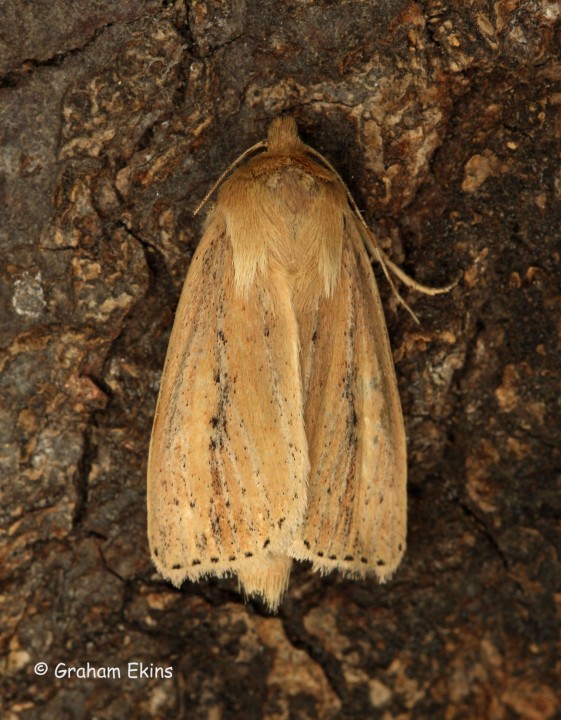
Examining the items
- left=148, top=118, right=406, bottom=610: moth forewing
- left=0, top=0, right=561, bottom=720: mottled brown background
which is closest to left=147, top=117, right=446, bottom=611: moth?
left=148, top=118, right=406, bottom=610: moth forewing

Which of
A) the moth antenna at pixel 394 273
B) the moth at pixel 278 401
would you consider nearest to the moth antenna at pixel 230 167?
the moth at pixel 278 401

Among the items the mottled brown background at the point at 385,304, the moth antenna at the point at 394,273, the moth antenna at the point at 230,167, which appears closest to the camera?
the mottled brown background at the point at 385,304

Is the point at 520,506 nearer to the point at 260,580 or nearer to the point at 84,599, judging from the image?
the point at 260,580

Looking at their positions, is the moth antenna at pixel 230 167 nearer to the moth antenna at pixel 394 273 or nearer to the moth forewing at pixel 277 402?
the moth forewing at pixel 277 402

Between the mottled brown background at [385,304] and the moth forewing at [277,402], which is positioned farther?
→ the moth forewing at [277,402]

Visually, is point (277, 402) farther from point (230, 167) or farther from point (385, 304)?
point (230, 167)

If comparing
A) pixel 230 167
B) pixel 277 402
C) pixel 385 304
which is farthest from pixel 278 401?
pixel 230 167

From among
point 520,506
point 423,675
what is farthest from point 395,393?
point 423,675

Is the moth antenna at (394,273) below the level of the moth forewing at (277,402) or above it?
above
